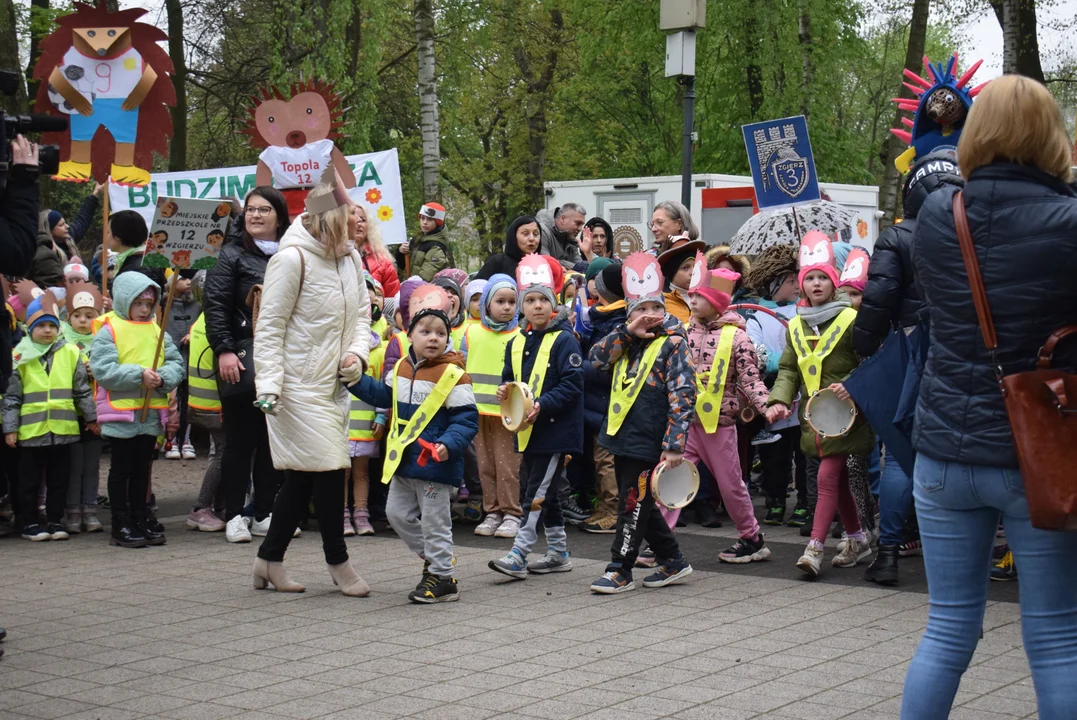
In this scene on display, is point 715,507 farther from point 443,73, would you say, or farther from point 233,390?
point 443,73

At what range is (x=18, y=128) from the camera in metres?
5.66

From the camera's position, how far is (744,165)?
2930cm

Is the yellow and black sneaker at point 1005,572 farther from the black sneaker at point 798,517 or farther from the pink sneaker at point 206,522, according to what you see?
the pink sneaker at point 206,522

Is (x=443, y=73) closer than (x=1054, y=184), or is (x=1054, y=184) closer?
(x=1054, y=184)

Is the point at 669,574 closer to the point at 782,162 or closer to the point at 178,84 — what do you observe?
the point at 782,162

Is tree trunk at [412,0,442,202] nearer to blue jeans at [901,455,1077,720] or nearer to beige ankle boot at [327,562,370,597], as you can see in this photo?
beige ankle boot at [327,562,370,597]

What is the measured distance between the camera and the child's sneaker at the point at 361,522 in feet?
31.5

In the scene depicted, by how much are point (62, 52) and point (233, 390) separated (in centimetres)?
344

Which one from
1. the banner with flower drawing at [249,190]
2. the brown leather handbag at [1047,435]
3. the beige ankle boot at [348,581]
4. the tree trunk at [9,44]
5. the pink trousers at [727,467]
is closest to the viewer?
the brown leather handbag at [1047,435]

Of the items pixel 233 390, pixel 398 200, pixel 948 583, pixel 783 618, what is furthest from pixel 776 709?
pixel 398 200

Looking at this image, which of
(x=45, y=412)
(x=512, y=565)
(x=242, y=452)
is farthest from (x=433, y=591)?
(x=45, y=412)

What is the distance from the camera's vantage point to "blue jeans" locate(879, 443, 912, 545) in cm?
751

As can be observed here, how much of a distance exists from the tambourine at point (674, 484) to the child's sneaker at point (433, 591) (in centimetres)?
120

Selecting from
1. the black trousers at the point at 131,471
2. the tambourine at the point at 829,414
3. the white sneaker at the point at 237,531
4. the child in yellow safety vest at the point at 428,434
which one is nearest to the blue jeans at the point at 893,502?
the tambourine at the point at 829,414
